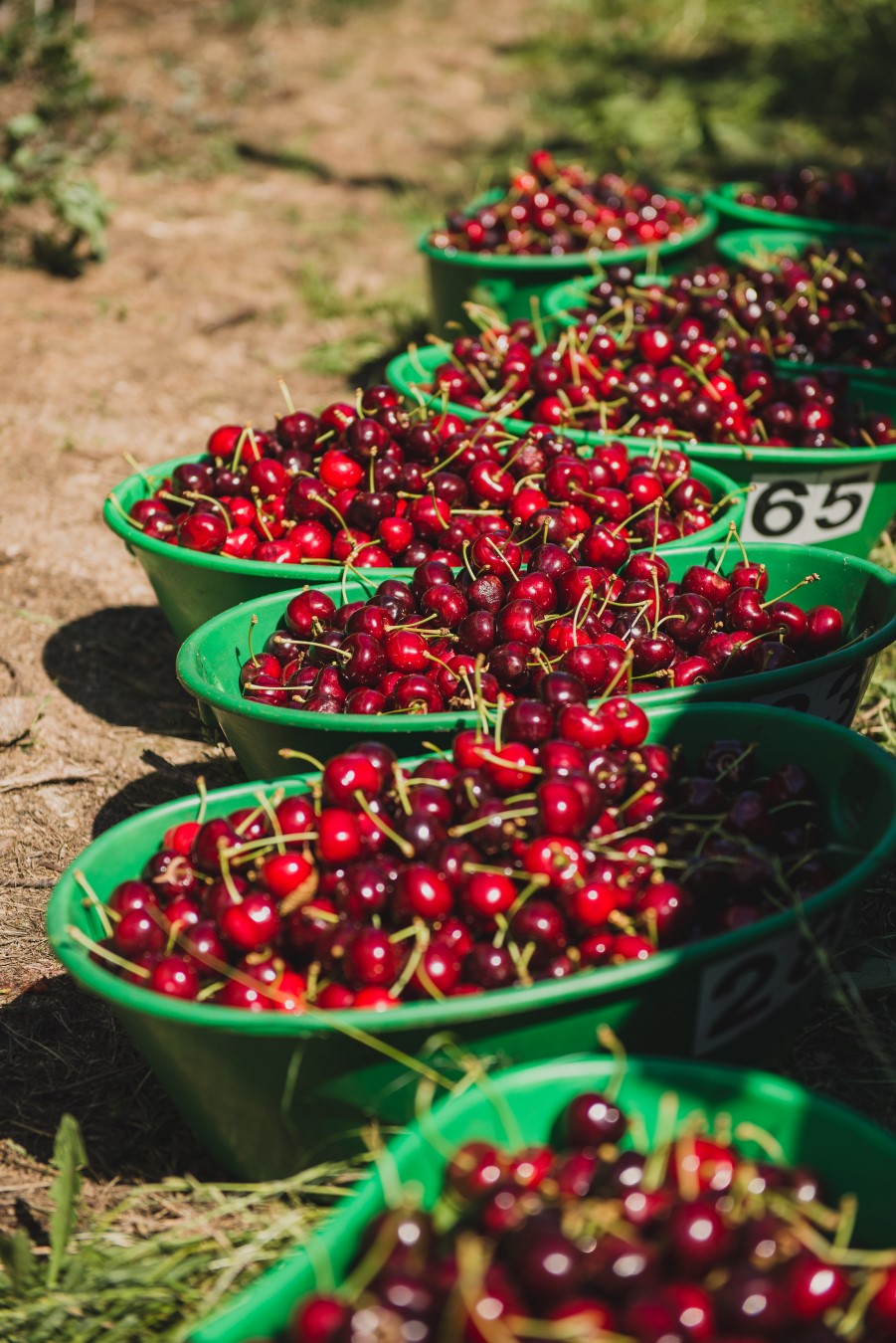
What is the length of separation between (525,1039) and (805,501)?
6.33ft

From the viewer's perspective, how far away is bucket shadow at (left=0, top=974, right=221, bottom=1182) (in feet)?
6.56

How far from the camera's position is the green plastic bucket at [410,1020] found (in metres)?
1.53

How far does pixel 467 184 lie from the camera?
23.1 feet

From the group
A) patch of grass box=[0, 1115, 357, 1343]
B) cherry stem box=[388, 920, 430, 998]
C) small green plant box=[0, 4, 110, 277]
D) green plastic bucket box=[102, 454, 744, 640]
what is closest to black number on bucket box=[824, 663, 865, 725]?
green plastic bucket box=[102, 454, 744, 640]

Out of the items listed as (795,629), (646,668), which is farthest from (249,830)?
(795,629)

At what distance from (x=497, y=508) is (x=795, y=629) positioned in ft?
2.60

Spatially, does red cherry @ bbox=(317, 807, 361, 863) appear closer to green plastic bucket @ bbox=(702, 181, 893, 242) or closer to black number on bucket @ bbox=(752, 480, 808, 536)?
black number on bucket @ bbox=(752, 480, 808, 536)

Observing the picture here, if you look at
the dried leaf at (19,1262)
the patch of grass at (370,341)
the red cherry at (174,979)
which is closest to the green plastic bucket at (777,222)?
the patch of grass at (370,341)

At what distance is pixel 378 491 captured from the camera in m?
2.85

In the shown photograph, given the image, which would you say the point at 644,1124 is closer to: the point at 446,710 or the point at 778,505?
the point at 446,710

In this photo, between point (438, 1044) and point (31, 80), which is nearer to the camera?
point (438, 1044)

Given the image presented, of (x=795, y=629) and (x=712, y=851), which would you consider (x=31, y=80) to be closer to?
(x=795, y=629)

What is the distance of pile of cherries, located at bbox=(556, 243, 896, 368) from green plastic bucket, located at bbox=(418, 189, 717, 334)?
30 centimetres

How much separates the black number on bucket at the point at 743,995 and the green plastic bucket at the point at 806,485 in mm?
1532
